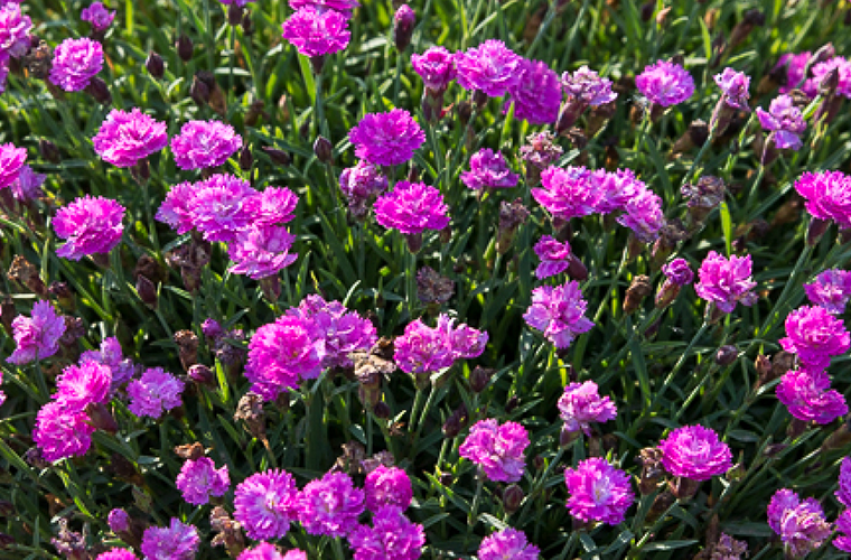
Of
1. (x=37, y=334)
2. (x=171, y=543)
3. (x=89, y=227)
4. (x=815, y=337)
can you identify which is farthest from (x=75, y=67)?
(x=815, y=337)

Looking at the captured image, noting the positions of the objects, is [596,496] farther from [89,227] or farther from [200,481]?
[89,227]

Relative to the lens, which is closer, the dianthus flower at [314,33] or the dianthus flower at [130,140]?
the dianthus flower at [130,140]

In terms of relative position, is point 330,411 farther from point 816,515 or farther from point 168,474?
point 816,515

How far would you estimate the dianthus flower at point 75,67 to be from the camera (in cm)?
246

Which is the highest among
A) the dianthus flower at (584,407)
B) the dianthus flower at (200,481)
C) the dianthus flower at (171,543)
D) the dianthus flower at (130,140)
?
the dianthus flower at (130,140)

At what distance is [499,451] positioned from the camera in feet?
5.86

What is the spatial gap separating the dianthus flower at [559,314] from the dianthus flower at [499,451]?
27 cm

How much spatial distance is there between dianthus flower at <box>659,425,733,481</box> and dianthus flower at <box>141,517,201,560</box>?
1.04m

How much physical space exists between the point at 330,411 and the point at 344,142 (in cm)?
92

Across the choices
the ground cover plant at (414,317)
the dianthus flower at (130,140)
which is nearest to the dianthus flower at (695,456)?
the ground cover plant at (414,317)

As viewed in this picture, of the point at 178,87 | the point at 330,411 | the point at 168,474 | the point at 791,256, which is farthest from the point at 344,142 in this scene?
the point at 791,256

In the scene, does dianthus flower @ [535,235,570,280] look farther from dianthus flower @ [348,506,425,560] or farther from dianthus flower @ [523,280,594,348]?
dianthus flower @ [348,506,425,560]

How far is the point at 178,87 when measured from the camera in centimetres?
300

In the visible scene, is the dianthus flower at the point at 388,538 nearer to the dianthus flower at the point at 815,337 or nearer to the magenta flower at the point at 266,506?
the magenta flower at the point at 266,506
